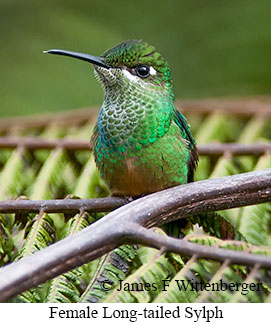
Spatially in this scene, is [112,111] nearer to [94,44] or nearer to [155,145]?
[155,145]

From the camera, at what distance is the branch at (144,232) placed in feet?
5.05

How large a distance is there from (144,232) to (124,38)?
465cm

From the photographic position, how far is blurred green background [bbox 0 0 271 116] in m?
5.79

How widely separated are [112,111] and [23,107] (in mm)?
3267

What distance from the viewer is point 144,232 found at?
1690 mm

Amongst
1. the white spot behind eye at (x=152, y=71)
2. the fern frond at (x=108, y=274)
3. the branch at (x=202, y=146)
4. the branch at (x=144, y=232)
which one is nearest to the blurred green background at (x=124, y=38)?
the branch at (x=202, y=146)

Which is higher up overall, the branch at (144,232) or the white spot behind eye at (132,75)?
the white spot behind eye at (132,75)

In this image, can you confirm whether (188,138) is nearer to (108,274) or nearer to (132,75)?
(132,75)

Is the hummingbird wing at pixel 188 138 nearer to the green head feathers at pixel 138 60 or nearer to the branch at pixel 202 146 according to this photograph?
the green head feathers at pixel 138 60

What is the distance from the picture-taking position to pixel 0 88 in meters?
5.91

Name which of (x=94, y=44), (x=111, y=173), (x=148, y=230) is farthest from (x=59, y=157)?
(x=94, y=44)

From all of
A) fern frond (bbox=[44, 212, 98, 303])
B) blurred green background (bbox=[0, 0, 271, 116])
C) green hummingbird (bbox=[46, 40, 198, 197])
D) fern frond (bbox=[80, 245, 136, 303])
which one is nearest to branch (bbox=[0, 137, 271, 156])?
green hummingbird (bbox=[46, 40, 198, 197])

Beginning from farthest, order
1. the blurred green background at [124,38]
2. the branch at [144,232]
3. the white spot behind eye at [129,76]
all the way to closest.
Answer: the blurred green background at [124,38] < the white spot behind eye at [129,76] < the branch at [144,232]

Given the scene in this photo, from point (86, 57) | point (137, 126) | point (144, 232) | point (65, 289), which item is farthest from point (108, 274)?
point (86, 57)
